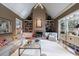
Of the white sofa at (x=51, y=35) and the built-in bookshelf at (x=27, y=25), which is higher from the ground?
the built-in bookshelf at (x=27, y=25)

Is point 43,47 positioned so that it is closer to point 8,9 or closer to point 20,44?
point 20,44

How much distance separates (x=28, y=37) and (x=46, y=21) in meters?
0.56

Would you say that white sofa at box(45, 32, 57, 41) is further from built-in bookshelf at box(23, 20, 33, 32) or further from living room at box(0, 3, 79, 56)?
built-in bookshelf at box(23, 20, 33, 32)

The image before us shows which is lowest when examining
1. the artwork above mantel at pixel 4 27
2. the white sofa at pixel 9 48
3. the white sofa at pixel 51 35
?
the white sofa at pixel 9 48

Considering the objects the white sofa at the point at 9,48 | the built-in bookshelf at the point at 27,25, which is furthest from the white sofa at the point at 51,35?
the white sofa at the point at 9,48

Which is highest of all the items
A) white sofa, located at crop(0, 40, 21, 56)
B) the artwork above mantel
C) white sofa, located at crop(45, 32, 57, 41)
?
the artwork above mantel

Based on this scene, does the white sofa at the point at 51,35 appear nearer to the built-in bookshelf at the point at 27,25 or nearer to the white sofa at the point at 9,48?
the built-in bookshelf at the point at 27,25

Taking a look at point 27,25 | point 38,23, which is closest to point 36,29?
point 38,23

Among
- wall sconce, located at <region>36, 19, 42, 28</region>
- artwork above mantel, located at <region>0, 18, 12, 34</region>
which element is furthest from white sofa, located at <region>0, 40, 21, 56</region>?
wall sconce, located at <region>36, 19, 42, 28</region>

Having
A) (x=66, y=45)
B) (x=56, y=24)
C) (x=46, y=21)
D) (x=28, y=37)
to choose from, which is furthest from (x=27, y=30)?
(x=66, y=45)

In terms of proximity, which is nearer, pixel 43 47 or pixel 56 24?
pixel 56 24

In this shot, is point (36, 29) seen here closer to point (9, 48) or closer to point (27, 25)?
point (27, 25)

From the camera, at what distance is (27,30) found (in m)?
2.74

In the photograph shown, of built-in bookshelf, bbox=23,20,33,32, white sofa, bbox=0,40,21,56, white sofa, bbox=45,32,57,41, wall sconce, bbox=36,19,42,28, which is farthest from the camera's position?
wall sconce, bbox=36,19,42,28
